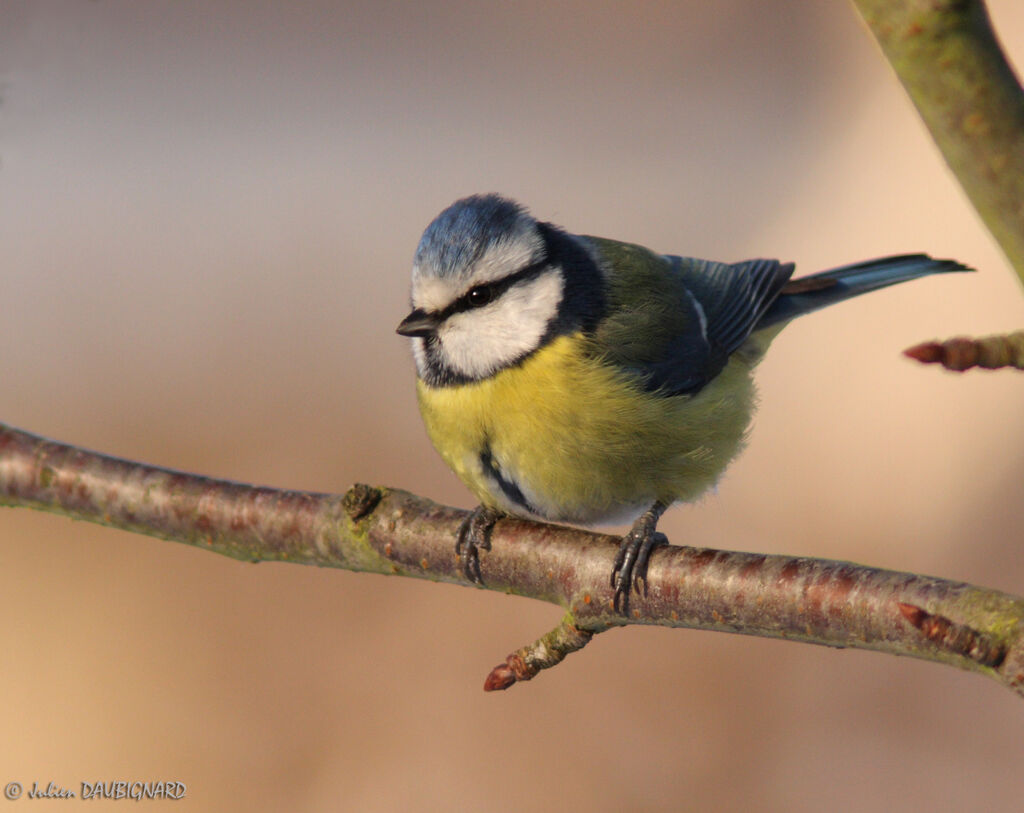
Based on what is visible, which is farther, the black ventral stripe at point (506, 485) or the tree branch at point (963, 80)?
the black ventral stripe at point (506, 485)

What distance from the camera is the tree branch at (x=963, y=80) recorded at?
58 cm

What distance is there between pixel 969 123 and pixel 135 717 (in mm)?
2520

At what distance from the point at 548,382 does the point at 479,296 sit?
0.55 feet

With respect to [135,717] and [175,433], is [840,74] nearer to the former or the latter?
[175,433]

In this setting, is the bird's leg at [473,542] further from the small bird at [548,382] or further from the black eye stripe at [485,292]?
the black eye stripe at [485,292]

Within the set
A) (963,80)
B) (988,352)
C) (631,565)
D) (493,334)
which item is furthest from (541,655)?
(963,80)

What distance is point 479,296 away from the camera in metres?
1.62

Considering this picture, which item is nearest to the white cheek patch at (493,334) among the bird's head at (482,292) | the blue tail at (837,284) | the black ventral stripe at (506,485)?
the bird's head at (482,292)

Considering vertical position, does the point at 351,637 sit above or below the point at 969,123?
below

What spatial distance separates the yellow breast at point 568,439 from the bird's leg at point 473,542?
0.46 feet

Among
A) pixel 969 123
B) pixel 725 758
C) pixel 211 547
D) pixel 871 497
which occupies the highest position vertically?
pixel 969 123

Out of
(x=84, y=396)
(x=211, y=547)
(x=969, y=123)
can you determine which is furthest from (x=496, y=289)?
(x=84, y=396)

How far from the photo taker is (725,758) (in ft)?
8.59

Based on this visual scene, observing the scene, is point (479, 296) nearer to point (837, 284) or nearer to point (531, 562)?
point (531, 562)
